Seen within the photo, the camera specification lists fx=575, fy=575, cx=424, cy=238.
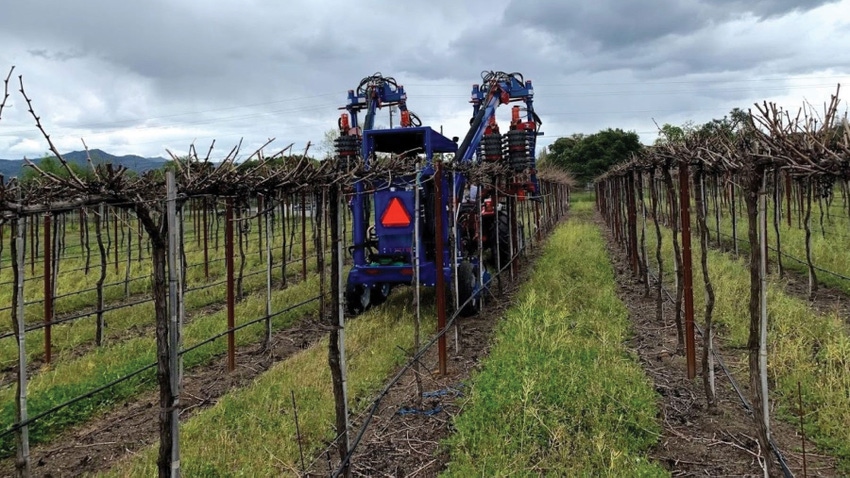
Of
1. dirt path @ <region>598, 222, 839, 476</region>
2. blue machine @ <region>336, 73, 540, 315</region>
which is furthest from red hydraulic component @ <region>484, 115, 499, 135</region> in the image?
dirt path @ <region>598, 222, 839, 476</region>

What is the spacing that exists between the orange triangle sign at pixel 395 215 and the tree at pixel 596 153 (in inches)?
1426

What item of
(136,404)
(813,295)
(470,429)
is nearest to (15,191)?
(136,404)

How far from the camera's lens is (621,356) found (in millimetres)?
5316

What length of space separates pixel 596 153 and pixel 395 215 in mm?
39672

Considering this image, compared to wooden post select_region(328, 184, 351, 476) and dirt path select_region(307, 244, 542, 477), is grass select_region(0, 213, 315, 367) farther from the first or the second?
wooden post select_region(328, 184, 351, 476)

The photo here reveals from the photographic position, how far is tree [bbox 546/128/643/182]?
42.9 meters

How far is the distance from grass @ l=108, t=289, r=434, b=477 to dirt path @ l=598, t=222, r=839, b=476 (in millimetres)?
2343

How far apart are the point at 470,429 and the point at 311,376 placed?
5.97 ft

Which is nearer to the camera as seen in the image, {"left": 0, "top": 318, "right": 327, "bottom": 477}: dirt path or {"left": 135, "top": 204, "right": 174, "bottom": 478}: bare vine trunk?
{"left": 135, "top": 204, "right": 174, "bottom": 478}: bare vine trunk

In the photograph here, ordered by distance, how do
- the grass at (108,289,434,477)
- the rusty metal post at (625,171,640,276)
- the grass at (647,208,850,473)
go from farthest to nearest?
the rusty metal post at (625,171,640,276) < the grass at (647,208,850,473) < the grass at (108,289,434,477)

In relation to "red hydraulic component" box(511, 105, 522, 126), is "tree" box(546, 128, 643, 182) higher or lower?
higher

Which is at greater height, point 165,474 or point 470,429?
point 165,474

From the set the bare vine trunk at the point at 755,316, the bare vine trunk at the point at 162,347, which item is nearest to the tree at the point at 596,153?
the bare vine trunk at the point at 755,316

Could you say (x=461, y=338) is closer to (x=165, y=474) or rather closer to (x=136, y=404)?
(x=136, y=404)
